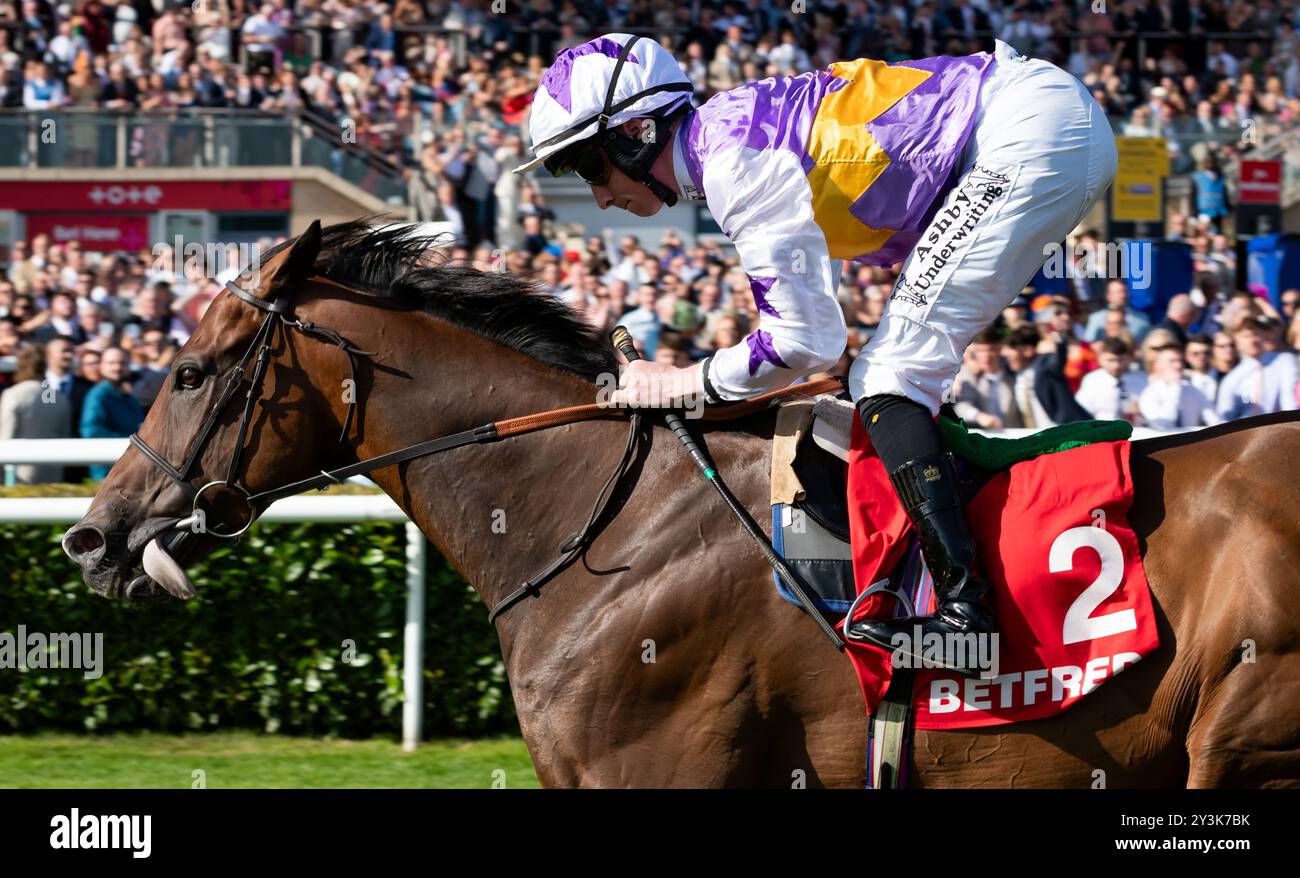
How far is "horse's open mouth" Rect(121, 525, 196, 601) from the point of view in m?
3.21

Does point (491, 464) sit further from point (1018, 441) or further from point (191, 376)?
point (1018, 441)

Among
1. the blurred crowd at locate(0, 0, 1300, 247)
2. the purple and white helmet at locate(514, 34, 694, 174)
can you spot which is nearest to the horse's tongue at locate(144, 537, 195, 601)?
the purple and white helmet at locate(514, 34, 694, 174)

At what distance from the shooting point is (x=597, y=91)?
3.10 m

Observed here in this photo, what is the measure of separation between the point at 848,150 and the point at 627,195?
515mm

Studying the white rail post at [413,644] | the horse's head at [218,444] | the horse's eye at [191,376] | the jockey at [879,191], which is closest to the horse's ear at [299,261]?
the horse's head at [218,444]

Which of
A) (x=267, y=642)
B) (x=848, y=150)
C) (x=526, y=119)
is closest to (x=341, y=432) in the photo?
(x=848, y=150)

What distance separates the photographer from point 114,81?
14422 millimetres

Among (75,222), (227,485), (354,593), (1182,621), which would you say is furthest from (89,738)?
(75,222)

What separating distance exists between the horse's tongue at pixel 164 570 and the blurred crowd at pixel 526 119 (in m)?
1.09

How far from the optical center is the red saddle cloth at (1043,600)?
2.87 metres

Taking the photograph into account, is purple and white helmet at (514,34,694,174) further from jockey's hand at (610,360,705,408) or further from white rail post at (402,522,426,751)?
white rail post at (402,522,426,751)

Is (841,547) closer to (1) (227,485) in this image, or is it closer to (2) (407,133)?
(1) (227,485)

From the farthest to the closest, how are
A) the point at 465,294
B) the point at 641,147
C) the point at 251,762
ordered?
1. the point at 251,762
2. the point at 465,294
3. the point at 641,147

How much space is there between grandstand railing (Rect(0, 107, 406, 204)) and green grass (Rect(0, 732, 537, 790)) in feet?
28.1
